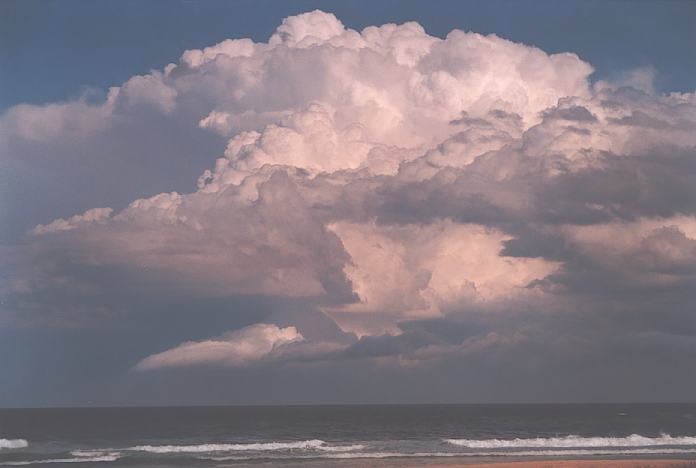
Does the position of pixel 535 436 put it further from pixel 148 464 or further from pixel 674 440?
pixel 148 464

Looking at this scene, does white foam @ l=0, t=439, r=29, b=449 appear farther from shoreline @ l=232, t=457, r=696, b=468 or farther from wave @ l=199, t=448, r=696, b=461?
shoreline @ l=232, t=457, r=696, b=468

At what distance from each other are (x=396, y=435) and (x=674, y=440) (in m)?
22.1

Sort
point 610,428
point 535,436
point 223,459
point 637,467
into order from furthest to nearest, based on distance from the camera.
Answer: point 610,428 → point 535,436 → point 223,459 → point 637,467

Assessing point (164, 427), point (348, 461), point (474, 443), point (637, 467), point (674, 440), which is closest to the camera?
point (637, 467)

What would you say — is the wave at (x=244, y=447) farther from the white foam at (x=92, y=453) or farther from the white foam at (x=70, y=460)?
the white foam at (x=70, y=460)

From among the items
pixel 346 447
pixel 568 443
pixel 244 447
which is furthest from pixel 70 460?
pixel 568 443

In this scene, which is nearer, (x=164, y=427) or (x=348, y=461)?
(x=348, y=461)

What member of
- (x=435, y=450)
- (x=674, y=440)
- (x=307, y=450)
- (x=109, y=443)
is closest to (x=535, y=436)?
(x=674, y=440)

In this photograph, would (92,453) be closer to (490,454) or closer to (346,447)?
(346,447)

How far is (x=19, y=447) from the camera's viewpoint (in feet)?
203

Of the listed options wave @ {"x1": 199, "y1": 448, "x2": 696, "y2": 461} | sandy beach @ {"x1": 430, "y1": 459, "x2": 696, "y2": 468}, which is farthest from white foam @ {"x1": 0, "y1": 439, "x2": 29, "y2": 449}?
sandy beach @ {"x1": 430, "y1": 459, "x2": 696, "y2": 468}

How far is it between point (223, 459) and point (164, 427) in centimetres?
4586

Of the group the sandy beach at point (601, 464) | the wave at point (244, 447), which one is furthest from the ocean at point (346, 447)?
the sandy beach at point (601, 464)

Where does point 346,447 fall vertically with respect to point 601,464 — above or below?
above
